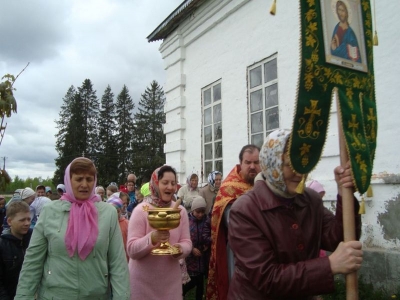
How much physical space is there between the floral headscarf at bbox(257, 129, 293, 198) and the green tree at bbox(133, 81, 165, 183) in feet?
141

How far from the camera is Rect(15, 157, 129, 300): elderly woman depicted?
9.12 ft

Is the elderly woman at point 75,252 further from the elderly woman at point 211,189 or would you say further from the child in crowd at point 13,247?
the elderly woman at point 211,189

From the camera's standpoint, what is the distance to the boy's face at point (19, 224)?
3578mm

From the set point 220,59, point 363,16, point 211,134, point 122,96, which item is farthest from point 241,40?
point 122,96

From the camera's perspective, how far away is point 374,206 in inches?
200

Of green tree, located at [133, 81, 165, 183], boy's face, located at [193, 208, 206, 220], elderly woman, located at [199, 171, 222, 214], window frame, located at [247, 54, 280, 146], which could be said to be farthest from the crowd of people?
green tree, located at [133, 81, 165, 183]

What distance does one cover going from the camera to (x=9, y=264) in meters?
3.40

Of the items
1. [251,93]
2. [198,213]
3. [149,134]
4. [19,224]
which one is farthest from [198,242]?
[149,134]

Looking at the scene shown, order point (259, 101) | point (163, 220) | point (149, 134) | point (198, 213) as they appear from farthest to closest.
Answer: point (149, 134), point (259, 101), point (198, 213), point (163, 220)

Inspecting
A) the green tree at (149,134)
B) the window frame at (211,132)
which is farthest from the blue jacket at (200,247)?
the green tree at (149,134)

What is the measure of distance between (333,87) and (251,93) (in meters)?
5.39

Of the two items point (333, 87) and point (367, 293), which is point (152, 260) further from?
point (367, 293)

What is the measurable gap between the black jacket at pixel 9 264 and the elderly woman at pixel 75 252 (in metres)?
0.68

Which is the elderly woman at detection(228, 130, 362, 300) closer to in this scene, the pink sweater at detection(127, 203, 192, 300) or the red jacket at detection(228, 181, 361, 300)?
the red jacket at detection(228, 181, 361, 300)
